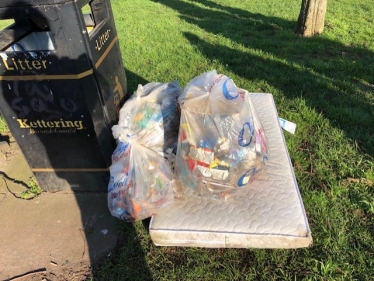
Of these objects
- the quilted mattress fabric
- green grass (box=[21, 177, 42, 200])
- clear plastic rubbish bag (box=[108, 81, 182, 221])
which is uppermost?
clear plastic rubbish bag (box=[108, 81, 182, 221])

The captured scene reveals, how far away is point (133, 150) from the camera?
2.04 meters

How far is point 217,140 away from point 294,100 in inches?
70.7

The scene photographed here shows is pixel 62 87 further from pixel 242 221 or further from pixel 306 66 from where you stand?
pixel 306 66

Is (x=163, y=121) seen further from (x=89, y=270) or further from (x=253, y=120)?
(x=89, y=270)

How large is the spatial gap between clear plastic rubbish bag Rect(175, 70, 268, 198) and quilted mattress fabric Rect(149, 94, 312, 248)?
0.38ft

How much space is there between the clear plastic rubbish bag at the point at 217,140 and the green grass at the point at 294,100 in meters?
0.44

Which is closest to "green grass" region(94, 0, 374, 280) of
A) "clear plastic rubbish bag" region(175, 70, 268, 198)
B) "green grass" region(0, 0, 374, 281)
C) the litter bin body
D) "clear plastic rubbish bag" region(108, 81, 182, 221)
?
"green grass" region(0, 0, 374, 281)

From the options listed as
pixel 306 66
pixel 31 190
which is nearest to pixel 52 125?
pixel 31 190

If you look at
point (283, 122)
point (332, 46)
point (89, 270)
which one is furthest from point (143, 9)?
point (89, 270)

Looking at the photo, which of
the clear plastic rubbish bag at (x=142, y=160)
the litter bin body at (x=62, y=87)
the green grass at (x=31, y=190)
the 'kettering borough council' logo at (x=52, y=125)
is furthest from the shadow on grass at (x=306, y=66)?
the green grass at (x=31, y=190)

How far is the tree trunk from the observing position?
16.9 feet

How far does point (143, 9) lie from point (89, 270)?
6.75 metres

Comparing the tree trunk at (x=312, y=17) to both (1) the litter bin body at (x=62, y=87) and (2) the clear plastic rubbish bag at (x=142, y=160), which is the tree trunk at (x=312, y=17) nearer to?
(1) the litter bin body at (x=62, y=87)

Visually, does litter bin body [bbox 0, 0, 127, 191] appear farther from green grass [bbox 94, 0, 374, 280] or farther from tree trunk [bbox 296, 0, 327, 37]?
tree trunk [bbox 296, 0, 327, 37]
